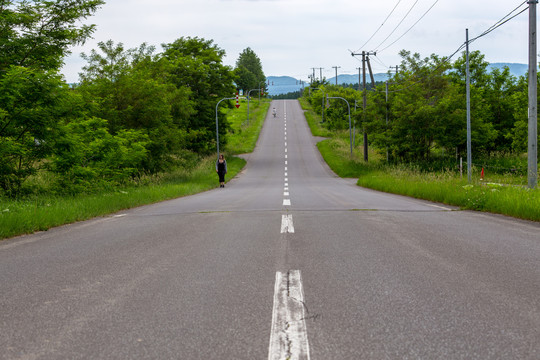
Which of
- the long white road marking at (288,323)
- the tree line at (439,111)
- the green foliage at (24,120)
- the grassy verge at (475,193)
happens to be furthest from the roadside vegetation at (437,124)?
the long white road marking at (288,323)

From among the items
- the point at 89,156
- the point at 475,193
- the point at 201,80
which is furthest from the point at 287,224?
the point at 201,80

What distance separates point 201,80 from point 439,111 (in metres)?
21.6

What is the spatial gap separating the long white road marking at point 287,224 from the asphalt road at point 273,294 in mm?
98

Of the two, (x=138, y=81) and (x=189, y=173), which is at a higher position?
(x=138, y=81)

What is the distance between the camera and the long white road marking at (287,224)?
8172 millimetres

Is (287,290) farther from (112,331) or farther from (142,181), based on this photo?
(142,181)

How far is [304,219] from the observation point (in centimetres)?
981

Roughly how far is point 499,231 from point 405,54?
3921 centimetres

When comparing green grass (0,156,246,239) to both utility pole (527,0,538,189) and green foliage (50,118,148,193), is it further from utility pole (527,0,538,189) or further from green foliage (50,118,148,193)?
utility pole (527,0,538,189)

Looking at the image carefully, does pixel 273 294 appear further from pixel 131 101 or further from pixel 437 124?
pixel 437 124

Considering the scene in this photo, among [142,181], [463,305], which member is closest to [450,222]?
[463,305]

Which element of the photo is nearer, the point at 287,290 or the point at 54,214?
the point at 287,290

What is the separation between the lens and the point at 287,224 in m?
8.93

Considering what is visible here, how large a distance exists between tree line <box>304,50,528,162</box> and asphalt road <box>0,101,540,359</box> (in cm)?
2892
